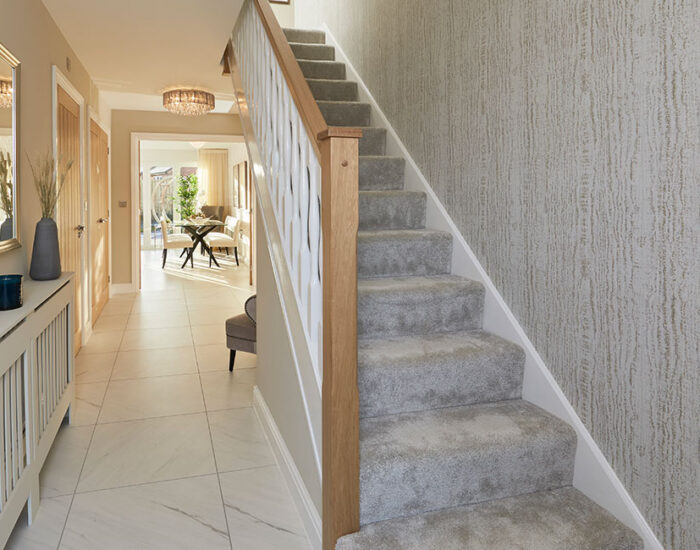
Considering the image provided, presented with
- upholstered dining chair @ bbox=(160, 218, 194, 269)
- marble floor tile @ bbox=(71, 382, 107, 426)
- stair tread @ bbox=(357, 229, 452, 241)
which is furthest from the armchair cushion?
upholstered dining chair @ bbox=(160, 218, 194, 269)

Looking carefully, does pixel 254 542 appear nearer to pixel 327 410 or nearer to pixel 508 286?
pixel 327 410

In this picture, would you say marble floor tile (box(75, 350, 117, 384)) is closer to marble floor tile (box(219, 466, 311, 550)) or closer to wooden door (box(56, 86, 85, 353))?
wooden door (box(56, 86, 85, 353))

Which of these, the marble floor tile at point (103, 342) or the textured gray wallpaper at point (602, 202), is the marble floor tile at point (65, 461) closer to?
the marble floor tile at point (103, 342)

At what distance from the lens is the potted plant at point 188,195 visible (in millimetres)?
12703

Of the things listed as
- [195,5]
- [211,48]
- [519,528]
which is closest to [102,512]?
[519,528]

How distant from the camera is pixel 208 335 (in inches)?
196

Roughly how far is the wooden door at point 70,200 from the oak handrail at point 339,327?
2.63 meters

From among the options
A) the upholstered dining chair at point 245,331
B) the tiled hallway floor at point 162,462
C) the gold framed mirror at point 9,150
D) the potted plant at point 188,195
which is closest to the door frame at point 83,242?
the tiled hallway floor at point 162,462

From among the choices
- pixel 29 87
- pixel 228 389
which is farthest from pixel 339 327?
pixel 29 87

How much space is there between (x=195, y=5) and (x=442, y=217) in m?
1.94

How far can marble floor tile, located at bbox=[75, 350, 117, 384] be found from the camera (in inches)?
149

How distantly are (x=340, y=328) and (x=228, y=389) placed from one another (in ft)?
7.24

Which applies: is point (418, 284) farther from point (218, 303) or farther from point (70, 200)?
point (218, 303)

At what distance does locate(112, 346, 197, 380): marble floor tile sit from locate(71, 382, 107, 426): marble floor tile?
208 millimetres
